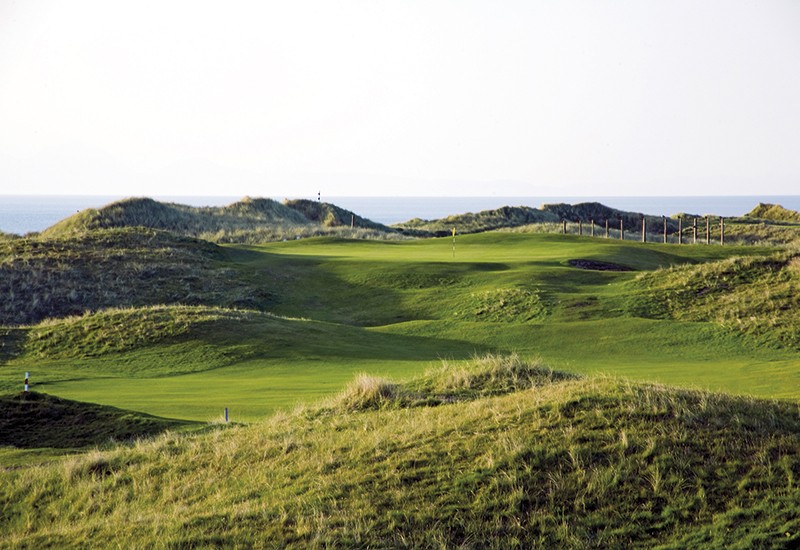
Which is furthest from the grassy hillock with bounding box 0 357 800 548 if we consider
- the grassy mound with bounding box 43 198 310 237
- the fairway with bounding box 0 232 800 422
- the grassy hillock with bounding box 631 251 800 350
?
the grassy mound with bounding box 43 198 310 237

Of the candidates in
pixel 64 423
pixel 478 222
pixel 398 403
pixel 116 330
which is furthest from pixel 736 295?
pixel 478 222

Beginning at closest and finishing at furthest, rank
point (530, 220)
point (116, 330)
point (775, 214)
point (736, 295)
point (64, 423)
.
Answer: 1. point (64, 423)
2. point (116, 330)
3. point (736, 295)
4. point (530, 220)
5. point (775, 214)

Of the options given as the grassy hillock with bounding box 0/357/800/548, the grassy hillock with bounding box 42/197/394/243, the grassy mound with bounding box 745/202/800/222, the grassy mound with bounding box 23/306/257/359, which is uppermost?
the grassy mound with bounding box 745/202/800/222

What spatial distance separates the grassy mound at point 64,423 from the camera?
1838 cm

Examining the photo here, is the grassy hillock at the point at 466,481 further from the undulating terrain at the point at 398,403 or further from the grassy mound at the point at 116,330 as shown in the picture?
the grassy mound at the point at 116,330

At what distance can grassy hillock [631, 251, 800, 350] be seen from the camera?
35031mm

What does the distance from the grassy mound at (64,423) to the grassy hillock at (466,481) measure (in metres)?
2.15

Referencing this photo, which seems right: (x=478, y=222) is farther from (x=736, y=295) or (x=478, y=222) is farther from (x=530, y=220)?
(x=736, y=295)

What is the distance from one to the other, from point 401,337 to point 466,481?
24328mm

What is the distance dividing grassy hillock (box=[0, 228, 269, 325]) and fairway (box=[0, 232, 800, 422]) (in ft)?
6.12

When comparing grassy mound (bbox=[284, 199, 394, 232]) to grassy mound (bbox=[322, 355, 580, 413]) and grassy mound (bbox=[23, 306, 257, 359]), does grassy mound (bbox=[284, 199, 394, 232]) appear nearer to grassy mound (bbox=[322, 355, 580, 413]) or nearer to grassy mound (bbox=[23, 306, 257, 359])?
grassy mound (bbox=[23, 306, 257, 359])

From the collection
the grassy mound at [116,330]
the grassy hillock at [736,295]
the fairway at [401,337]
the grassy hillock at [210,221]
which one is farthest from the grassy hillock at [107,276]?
the grassy hillock at [736,295]

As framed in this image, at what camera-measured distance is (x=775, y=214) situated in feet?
435

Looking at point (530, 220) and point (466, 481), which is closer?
point (466, 481)
